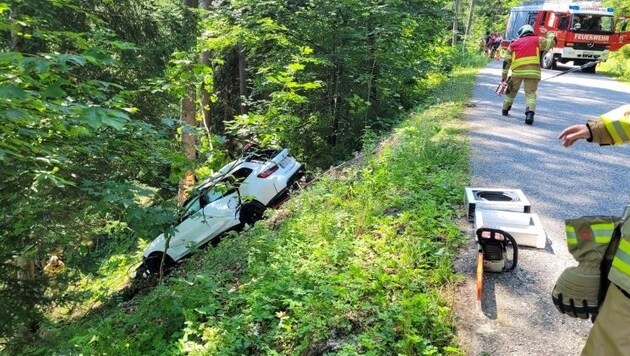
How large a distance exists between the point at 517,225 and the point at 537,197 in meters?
1.40

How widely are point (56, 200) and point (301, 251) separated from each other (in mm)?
3982

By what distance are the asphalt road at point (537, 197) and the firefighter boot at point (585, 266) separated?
1.17m

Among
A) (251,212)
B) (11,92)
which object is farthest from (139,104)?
(11,92)

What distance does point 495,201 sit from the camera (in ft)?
16.5

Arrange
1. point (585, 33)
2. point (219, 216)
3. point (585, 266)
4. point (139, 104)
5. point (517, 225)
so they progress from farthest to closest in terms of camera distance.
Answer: point (585, 33)
point (139, 104)
point (219, 216)
point (517, 225)
point (585, 266)

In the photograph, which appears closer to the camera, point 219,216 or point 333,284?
point 333,284

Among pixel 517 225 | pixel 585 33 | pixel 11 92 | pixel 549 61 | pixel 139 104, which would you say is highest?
pixel 11 92

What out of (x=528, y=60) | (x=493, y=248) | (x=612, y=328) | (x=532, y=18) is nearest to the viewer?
(x=612, y=328)

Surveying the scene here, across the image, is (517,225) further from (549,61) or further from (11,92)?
(549,61)

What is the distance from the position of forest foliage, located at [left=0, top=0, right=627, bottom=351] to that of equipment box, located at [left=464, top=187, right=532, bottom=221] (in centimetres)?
238

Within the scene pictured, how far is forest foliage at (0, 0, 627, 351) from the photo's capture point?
149 inches

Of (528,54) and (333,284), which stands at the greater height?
→ (528,54)

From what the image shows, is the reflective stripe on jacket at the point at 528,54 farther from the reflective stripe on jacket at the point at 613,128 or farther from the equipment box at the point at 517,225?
the reflective stripe on jacket at the point at 613,128

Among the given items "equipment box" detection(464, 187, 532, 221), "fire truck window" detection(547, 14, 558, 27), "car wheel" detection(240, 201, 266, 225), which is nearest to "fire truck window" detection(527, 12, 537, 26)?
"fire truck window" detection(547, 14, 558, 27)
